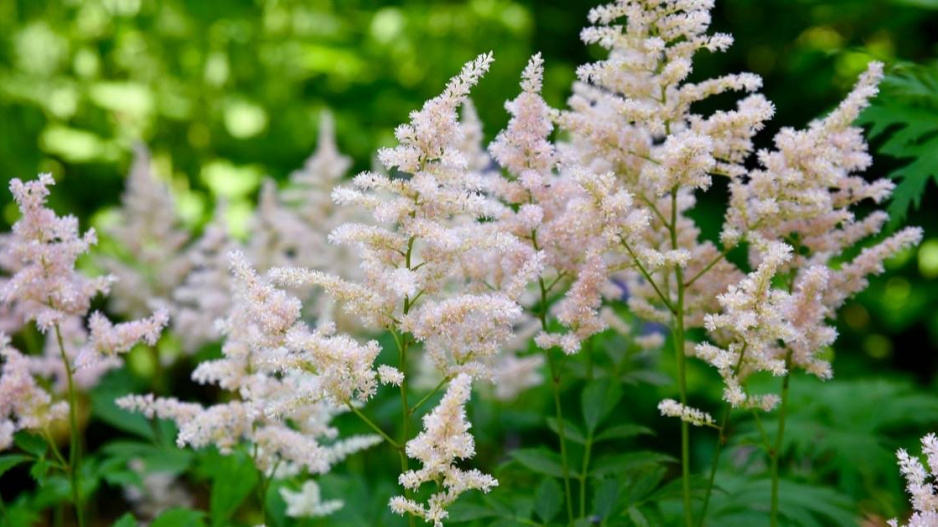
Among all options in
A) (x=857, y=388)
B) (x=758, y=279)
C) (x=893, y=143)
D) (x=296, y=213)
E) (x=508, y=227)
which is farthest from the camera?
(x=296, y=213)

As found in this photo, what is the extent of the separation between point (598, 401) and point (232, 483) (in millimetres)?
1057

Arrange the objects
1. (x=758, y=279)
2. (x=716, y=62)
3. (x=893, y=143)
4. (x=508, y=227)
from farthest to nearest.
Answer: (x=716, y=62) → (x=893, y=143) → (x=508, y=227) → (x=758, y=279)

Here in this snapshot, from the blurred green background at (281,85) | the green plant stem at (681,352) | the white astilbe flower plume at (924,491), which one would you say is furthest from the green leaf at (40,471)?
the blurred green background at (281,85)

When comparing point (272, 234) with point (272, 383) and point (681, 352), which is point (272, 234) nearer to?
point (272, 383)

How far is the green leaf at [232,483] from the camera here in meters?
2.70

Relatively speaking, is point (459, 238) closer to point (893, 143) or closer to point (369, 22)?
point (893, 143)

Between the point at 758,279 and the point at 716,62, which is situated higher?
the point at 716,62

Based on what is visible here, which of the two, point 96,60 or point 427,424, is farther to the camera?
point 96,60

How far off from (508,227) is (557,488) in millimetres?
698

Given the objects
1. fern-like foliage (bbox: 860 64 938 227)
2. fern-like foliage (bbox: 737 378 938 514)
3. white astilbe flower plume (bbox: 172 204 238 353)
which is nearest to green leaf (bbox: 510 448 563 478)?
fern-like foliage (bbox: 737 378 938 514)

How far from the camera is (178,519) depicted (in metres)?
2.45

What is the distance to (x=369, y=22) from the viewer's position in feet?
24.2

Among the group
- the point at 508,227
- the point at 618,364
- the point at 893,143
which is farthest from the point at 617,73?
the point at 618,364

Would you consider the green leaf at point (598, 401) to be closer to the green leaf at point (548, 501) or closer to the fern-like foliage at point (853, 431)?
the green leaf at point (548, 501)
